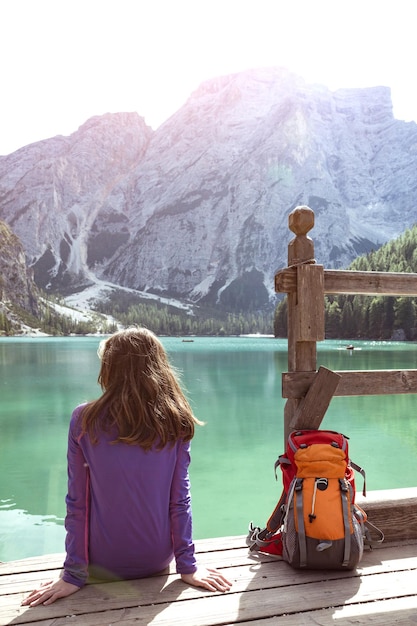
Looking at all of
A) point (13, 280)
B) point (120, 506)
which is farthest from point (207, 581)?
point (13, 280)

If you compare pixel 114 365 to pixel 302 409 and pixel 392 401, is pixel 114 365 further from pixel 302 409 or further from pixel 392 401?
pixel 392 401

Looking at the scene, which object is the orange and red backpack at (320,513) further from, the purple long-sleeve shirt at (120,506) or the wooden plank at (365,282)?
the wooden plank at (365,282)

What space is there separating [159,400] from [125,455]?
34cm

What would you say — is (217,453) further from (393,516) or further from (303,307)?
(303,307)

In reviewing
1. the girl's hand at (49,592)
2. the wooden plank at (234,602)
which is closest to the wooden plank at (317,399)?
the wooden plank at (234,602)

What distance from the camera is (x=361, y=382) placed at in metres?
4.27

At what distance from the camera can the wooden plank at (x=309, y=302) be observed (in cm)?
419

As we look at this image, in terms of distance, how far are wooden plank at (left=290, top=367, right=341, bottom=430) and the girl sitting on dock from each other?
1.30 m

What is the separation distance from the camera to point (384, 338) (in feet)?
337

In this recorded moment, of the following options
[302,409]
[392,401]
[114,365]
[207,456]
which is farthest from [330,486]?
[392,401]

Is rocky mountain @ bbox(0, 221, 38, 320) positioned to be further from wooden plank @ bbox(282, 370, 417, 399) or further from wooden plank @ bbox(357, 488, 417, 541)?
wooden plank @ bbox(357, 488, 417, 541)

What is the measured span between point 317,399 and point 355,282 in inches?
38.4

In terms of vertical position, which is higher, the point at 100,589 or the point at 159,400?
the point at 159,400

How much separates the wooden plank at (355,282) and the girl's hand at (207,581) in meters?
2.06
